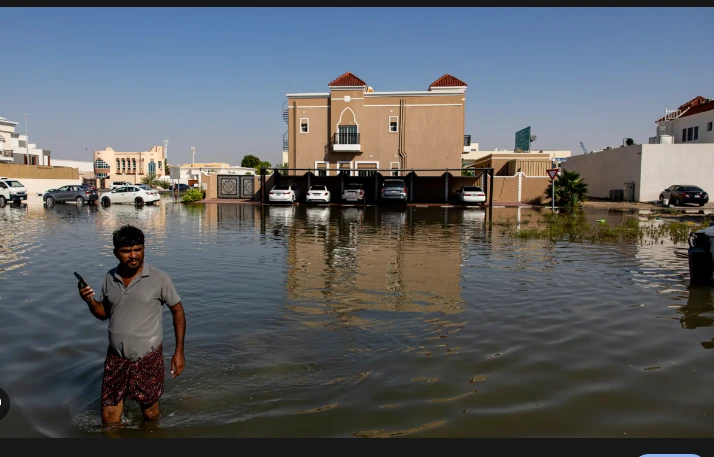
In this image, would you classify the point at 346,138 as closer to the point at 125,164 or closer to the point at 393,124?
the point at 393,124

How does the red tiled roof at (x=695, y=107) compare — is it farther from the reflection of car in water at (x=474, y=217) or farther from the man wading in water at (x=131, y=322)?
the man wading in water at (x=131, y=322)

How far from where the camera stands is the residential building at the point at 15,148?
217 feet

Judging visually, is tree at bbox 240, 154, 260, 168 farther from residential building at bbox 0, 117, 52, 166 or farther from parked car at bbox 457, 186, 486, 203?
parked car at bbox 457, 186, 486, 203

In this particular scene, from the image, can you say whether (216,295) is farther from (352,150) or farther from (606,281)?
(352,150)

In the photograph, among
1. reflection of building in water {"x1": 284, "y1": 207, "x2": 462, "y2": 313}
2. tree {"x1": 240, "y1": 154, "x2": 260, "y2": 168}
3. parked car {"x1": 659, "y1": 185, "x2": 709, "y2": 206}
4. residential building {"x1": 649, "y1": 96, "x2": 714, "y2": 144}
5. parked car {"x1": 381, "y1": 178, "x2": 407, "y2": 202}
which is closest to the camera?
reflection of building in water {"x1": 284, "y1": 207, "x2": 462, "y2": 313}

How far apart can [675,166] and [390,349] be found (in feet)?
128

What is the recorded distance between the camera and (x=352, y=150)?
44.5 meters

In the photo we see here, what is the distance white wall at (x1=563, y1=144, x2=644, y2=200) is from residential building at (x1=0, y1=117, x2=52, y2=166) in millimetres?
62901

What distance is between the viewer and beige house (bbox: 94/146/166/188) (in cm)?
10419

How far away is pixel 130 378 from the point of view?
411 centimetres

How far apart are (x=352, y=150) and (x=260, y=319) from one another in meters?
37.8

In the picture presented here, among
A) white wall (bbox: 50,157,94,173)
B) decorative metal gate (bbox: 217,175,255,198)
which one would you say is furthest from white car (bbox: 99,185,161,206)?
white wall (bbox: 50,157,94,173)

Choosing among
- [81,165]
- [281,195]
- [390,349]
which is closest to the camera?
[390,349]

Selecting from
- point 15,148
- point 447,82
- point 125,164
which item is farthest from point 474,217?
point 125,164
